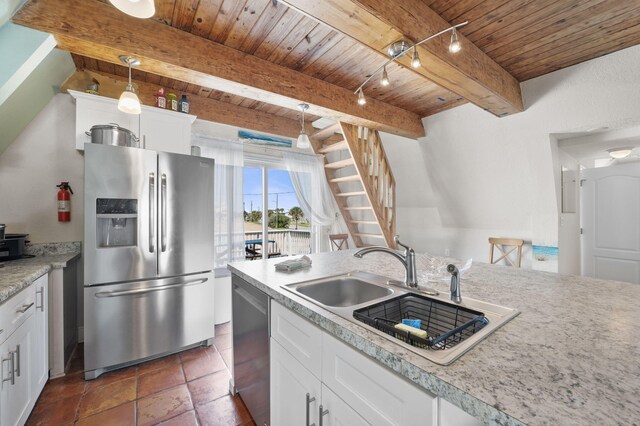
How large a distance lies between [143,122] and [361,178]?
2.62 metres

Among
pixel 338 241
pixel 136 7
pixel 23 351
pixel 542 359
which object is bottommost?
pixel 23 351

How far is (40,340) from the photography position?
6.11 feet

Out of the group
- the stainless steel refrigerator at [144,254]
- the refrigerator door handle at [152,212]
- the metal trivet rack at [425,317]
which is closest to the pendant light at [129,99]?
the stainless steel refrigerator at [144,254]

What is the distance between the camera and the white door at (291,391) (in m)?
1.11

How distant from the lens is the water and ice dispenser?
2.18m

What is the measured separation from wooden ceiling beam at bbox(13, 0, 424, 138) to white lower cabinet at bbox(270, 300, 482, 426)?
1729mm

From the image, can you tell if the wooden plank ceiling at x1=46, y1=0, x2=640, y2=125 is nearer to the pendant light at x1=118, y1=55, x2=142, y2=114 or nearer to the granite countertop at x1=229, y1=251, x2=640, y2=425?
the pendant light at x1=118, y1=55, x2=142, y2=114

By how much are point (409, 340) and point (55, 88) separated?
355 centimetres

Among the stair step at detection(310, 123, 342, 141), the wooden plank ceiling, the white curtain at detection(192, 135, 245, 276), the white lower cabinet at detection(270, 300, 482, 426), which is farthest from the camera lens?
the stair step at detection(310, 123, 342, 141)

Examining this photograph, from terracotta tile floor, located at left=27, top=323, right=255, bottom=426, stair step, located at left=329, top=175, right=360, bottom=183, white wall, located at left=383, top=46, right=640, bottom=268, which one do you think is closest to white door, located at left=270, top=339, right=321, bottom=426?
terracotta tile floor, located at left=27, top=323, right=255, bottom=426

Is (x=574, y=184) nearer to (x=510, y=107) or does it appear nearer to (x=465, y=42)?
(x=510, y=107)

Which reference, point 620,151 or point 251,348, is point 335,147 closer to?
point 251,348

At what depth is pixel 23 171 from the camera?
8.17 feet

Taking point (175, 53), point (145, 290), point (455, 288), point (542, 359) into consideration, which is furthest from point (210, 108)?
point (542, 359)
